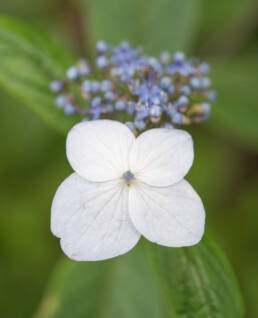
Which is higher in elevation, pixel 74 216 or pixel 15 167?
pixel 15 167

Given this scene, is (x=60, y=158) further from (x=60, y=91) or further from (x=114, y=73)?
(x=114, y=73)

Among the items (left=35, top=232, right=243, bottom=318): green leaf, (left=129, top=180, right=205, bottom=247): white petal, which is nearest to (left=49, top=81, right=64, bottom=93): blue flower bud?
(left=129, top=180, right=205, bottom=247): white petal

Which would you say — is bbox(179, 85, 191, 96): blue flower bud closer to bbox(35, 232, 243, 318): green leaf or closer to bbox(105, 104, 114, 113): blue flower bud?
bbox(105, 104, 114, 113): blue flower bud

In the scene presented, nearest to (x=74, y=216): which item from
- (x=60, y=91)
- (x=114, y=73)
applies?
(x=114, y=73)

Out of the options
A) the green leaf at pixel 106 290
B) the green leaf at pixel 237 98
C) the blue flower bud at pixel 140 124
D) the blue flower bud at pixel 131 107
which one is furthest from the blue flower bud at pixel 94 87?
the green leaf at pixel 237 98

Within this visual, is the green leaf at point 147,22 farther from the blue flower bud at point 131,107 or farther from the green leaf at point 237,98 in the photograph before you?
the blue flower bud at point 131,107
